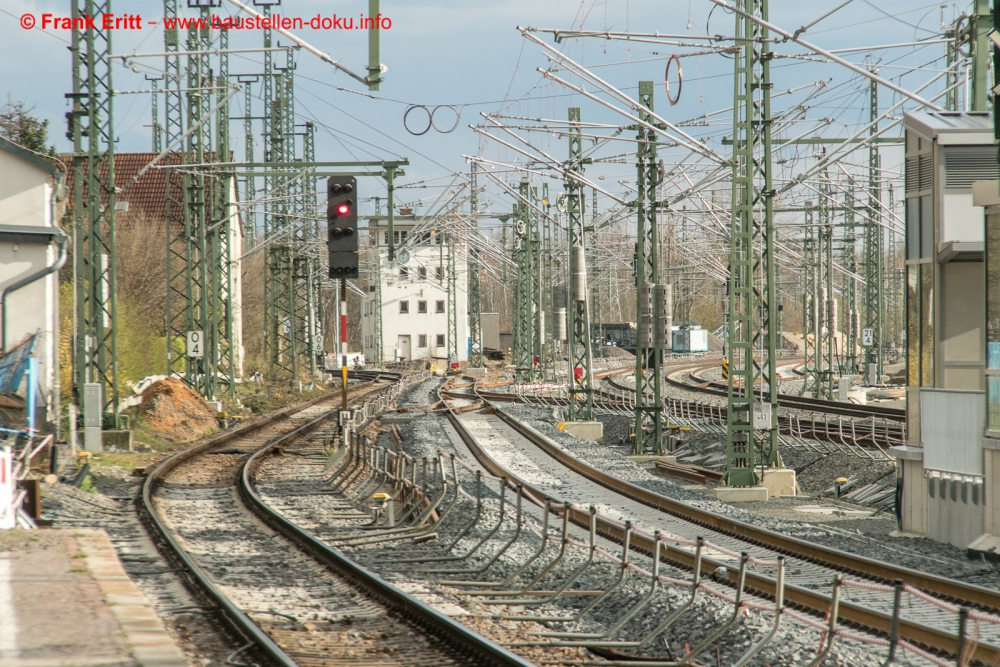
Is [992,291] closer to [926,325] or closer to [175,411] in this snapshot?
[926,325]

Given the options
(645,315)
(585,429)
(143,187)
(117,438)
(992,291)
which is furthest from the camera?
(143,187)

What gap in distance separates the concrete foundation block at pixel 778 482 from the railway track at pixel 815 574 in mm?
2440

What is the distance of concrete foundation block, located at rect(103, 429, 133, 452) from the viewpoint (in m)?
24.2

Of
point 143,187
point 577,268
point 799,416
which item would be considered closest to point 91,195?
point 577,268

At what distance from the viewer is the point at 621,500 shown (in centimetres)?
1784

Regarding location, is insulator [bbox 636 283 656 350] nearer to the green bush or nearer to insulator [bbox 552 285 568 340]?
insulator [bbox 552 285 568 340]

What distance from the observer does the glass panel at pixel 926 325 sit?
14375 mm

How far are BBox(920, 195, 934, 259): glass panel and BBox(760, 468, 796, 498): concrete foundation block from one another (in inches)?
218

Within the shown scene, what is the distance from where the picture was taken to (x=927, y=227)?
47.6 feet

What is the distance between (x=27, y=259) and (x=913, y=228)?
762 inches

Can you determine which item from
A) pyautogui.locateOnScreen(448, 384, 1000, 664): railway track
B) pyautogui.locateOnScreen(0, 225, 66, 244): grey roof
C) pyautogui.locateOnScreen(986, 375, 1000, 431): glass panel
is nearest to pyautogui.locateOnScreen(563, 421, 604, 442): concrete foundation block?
pyautogui.locateOnScreen(448, 384, 1000, 664): railway track

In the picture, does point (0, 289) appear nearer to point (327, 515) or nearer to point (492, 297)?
point (327, 515)

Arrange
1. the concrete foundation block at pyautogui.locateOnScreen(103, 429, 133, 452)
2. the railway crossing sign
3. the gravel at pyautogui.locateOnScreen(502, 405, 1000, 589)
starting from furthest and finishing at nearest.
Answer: the railway crossing sign → the concrete foundation block at pyautogui.locateOnScreen(103, 429, 133, 452) → the gravel at pyautogui.locateOnScreen(502, 405, 1000, 589)

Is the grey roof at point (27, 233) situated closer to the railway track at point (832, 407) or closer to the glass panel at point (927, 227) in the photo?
the glass panel at point (927, 227)
